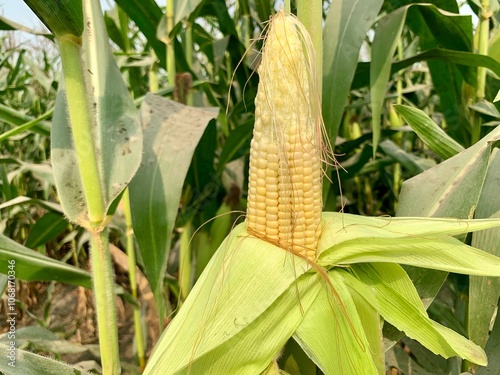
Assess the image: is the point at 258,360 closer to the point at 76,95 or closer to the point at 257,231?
the point at 257,231

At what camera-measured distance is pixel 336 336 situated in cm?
51

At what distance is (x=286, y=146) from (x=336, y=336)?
228 millimetres

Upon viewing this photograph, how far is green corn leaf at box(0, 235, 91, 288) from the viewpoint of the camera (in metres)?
0.75

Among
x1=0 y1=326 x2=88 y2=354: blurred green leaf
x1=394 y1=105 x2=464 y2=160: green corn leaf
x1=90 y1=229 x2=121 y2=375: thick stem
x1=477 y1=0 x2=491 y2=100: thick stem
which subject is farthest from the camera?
x1=477 y1=0 x2=491 y2=100: thick stem

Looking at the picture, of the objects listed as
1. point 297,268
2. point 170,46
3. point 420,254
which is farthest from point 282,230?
point 170,46

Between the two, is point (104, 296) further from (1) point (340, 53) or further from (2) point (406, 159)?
(2) point (406, 159)

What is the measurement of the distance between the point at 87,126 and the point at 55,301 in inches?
79.1

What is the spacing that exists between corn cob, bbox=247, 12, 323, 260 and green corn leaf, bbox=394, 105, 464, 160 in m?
0.33

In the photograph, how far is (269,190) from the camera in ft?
1.74

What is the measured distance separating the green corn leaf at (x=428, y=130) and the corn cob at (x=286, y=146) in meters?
0.33

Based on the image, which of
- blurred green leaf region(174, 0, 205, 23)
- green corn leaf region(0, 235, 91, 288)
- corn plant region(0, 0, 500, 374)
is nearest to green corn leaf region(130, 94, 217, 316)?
corn plant region(0, 0, 500, 374)

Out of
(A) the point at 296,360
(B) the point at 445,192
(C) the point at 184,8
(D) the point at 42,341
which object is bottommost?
(D) the point at 42,341

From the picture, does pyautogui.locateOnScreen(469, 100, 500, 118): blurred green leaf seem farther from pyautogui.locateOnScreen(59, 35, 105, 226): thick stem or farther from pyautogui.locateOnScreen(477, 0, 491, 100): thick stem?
pyautogui.locateOnScreen(59, 35, 105, 226): thick stem

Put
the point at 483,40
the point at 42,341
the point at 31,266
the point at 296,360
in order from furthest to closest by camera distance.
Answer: the point at 483,40 → the point at 42,341 → the point at 31,266 → the point at 296,360
